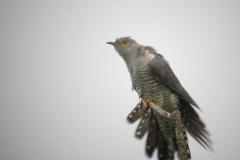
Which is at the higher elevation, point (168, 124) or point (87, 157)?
point (168, 124)

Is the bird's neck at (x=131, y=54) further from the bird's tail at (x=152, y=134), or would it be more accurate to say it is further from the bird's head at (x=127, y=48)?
the bird's tail at (x=152, y=134)

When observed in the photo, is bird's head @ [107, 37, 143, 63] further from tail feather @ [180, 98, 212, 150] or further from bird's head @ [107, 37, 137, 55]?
tail feather @ [180, 98, 212, 150]

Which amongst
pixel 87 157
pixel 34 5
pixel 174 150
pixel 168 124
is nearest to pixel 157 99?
pixel 168 124

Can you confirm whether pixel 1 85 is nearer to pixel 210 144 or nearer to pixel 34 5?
pixel 210 144

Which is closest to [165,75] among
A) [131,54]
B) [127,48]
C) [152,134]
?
[131,54]

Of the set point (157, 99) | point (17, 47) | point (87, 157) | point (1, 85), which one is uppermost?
point (17, 47)

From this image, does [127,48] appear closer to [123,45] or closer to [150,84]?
[123,45]

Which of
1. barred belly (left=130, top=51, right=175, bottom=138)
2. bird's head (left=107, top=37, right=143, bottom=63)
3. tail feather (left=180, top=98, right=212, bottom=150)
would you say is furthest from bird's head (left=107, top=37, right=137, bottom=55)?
tail feather (left=180, top=98, right=212, bottom=150)

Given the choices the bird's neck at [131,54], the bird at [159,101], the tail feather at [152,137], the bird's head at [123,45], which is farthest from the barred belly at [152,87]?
the bird's head at [123,45]

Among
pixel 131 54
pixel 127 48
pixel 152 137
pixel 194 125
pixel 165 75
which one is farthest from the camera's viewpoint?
pixel 127 48
